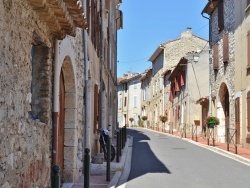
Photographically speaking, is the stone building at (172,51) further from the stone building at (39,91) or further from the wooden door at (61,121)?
the wooden door at (61,121)

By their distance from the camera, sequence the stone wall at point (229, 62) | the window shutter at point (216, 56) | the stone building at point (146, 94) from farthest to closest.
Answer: the stone building at point (146, 94) < the window shutter at point (216, 56) < the stone wall at point (229, 62)

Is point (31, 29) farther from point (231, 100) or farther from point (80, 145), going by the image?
point (231, 100)

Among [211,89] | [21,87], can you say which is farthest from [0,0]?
[211,89]

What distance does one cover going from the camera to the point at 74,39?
9680 millimetres

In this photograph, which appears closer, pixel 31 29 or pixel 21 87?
pixel 21 87

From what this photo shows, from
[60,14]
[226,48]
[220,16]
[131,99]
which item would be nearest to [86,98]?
[60,14]

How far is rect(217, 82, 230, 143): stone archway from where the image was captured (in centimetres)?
2620

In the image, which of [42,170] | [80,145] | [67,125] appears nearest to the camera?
[42,170]

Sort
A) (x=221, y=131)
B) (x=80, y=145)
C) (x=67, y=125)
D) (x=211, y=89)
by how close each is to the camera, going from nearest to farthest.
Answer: (x=67, y=125)
(x=80, y=145)
(x=221, y=131)
(x=211, y=89)

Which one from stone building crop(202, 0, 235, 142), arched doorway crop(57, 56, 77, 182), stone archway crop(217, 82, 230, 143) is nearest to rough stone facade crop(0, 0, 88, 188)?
arched doorway crop(57, 56, 77, 182)

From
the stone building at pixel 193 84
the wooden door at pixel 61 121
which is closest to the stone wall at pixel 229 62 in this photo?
the stone building at pixel 193 84

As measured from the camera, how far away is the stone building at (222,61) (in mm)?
23694

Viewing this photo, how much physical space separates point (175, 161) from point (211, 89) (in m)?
14.3

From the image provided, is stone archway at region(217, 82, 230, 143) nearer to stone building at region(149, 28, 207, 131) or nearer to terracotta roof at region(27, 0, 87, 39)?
terracotta roof at region(27, 0, 87, 39)
